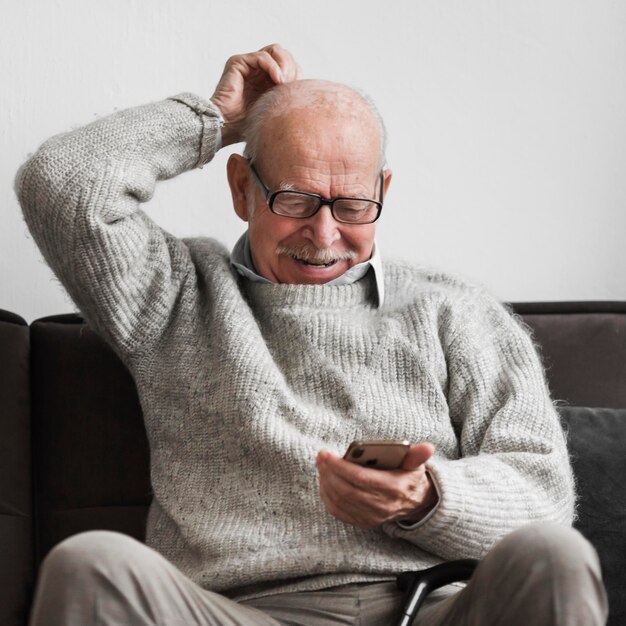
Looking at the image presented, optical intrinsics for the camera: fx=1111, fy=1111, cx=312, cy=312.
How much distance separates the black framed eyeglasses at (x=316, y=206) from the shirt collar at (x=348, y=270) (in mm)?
86

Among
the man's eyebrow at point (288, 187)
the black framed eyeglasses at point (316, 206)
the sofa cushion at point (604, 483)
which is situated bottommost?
the sofa cushion at point (604, 483)

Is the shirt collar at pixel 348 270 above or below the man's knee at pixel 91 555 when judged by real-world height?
above

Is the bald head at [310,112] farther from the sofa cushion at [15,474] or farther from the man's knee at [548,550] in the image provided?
the man's knee at [548,550]

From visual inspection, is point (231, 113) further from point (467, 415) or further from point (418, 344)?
point (467, 415)

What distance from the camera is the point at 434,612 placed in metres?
1.50

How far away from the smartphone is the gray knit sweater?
12cm

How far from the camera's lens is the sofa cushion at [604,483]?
1.77 m

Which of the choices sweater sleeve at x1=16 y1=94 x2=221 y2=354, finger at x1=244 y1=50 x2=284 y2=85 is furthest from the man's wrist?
finger at x1=244 y1=50 x2=284 y2=85

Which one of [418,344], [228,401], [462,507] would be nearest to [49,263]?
[228,401]

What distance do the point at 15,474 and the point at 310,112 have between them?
82cm

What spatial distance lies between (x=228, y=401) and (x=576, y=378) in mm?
706

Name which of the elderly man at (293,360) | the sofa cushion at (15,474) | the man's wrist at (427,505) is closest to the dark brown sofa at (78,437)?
the sofa cushion at (15,474)

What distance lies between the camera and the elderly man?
64.3 inches

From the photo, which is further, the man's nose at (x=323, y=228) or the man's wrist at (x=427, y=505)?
the man's nose at (x=323, y=228)
